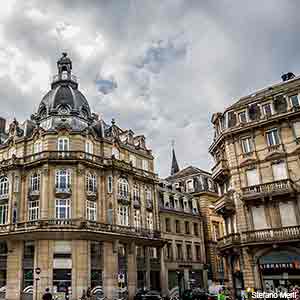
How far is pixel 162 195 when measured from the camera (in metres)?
52.9

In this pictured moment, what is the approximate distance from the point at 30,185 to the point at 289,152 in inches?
1004

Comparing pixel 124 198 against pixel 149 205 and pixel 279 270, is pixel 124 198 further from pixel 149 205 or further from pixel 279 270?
pixel 279 270

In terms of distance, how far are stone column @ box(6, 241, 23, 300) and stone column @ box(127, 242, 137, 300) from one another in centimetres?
1098

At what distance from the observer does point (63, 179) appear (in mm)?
39812

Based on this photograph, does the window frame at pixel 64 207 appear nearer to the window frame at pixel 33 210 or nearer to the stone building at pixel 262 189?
the window frame at pixel 33 210

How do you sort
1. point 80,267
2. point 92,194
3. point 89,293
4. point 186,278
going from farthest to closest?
point 186,278 → point 92,194 → point 80,267 → point 89,293

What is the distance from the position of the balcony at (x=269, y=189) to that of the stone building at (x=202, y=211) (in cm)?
2026

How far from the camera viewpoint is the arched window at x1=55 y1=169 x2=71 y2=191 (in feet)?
129

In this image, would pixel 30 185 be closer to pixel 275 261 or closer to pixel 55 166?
pixel 55 166

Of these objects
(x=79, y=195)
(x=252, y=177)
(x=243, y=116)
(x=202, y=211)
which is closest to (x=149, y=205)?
(x=79, y=195)

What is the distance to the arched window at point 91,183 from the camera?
40781 mm

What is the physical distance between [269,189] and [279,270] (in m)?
6.25

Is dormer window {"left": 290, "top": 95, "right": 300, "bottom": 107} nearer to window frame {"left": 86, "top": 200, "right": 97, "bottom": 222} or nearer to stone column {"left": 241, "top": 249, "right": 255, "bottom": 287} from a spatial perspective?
stone column {"left": 241, "top": 249, "right": 255, "bottom": 287}

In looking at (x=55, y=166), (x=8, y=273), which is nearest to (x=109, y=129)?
(x=55, y=166)
